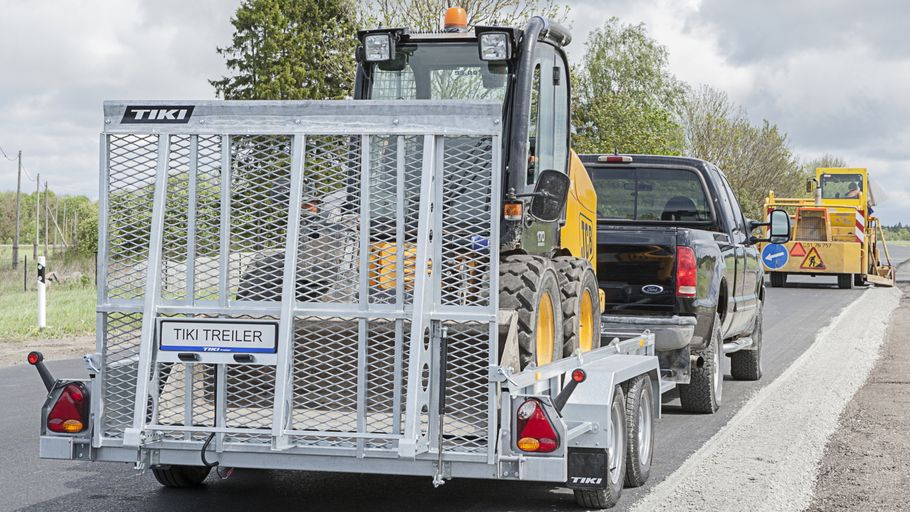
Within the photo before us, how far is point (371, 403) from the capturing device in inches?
221

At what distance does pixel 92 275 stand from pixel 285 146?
3356 centimetres

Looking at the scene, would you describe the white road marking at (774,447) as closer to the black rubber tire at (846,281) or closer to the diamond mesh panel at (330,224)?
the diamond mesh panel at (330,224)

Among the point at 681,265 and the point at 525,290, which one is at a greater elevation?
the point at 681,265

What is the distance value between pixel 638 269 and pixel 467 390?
188 inches

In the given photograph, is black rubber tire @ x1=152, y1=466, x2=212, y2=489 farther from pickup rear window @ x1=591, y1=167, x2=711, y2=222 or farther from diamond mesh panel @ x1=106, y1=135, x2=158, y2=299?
pickup rear window @ x1=591, y1=167, x2=711, y2=222

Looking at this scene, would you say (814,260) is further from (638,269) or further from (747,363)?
(638,269)

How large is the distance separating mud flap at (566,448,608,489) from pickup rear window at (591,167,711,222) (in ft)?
19.0

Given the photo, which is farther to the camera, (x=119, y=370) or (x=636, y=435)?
(x=636, y=435)

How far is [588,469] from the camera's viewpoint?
5922 mm

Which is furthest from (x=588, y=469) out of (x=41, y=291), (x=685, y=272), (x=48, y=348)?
(x=41, y=291)

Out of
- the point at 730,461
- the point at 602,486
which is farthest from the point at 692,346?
the point at 602,486

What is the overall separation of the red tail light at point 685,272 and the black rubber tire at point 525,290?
3.53 m

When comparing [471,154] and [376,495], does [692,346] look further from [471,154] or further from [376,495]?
[471,154]

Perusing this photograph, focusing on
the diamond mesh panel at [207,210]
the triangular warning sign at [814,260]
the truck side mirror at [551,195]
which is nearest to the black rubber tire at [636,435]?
the truck side mirror at [551,195]
